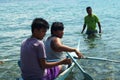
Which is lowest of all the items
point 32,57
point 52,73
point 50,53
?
point 52,73

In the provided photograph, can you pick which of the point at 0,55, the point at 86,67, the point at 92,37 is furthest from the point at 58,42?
the point at 92,37

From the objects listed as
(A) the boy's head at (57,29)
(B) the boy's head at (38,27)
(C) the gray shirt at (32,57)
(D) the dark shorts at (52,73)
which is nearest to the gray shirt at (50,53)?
(A) the boy's head at (57,29)

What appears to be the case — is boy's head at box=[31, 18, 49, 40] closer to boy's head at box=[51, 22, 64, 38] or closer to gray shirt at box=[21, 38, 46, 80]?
gray shirt at box=[21, 38, 46, 80]

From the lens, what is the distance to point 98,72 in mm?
9695

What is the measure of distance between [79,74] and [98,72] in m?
0.71

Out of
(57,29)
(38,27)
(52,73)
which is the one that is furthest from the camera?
(57,29)

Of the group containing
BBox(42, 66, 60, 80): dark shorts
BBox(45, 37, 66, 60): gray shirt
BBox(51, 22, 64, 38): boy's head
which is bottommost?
BBox(42, 66, 60, 80): dark shorts

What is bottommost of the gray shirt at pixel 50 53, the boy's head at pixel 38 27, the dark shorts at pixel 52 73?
the dark shorts at pixel 52 73

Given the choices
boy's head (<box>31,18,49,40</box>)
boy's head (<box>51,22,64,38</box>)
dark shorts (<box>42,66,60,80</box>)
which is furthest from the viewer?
boy's head (<box>51,22,64,38</box>)

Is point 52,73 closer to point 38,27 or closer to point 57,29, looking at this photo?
point 57,29

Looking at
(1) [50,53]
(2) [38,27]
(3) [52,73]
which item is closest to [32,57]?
(2) [38,27]

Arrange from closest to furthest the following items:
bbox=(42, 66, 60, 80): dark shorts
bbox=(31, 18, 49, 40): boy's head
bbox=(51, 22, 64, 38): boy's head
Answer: bbox=(31, 18, 49, 40): boy's head < bbox=(42, 66, 60, 80): dark shorts < bbox=(51, 22, 64, 38): boy's head

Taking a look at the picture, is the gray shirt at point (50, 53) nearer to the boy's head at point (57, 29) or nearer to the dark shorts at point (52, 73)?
the boy's head at point (57, 29)

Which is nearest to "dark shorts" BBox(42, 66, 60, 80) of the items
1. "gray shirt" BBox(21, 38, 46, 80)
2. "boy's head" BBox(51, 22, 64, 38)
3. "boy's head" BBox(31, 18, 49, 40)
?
"gray shirt" BBox(21, 38, 46, 80)
